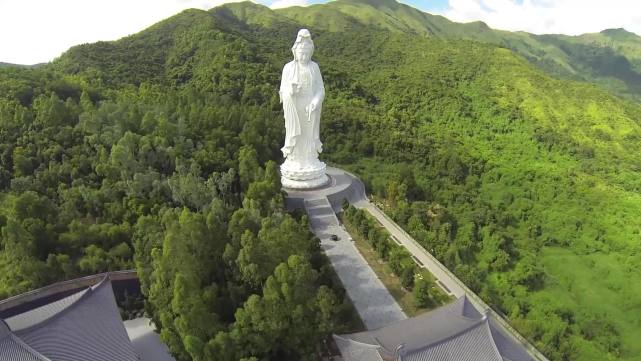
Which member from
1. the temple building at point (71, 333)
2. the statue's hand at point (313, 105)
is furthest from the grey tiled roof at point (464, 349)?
the statue's hand at point (313, 105)

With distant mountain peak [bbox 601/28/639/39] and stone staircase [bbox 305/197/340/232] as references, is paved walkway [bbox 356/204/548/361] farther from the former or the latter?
distant mountain peak [bbox 601/28/639/39]

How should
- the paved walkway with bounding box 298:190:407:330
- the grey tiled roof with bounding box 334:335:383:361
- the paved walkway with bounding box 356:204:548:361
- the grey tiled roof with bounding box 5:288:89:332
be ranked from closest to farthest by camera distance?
1. the grey tiled roof with bounding box 334:335:383:361
2. the grey tiled roof with bounding box 5:288:89:332
3. the paved walkway with bounding box 356:204:548:361
4. the paved walkway with bounding box 298:190:407:330

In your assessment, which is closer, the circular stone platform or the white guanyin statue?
the white guanyin statue

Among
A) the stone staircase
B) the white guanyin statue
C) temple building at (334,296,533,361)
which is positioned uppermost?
the white guanyin statue

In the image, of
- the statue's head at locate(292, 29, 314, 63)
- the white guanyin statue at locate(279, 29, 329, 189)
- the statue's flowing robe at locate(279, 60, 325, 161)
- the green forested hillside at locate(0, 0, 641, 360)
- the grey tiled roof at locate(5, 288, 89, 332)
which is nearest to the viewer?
the grey tiled roof at locate(5, 288, 89, 332)

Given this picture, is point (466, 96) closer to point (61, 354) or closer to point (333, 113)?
point (333, 113)

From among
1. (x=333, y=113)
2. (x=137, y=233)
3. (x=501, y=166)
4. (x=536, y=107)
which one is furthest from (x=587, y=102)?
(x=137, y=233)

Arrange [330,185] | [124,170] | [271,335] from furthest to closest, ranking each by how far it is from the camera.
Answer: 1. [330,185]
2. [124,170]
3. [271,335]

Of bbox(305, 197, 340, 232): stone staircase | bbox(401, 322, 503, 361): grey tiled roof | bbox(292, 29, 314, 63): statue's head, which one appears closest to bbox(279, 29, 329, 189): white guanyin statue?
bbox(292, 29, 314, 63): statue's head
